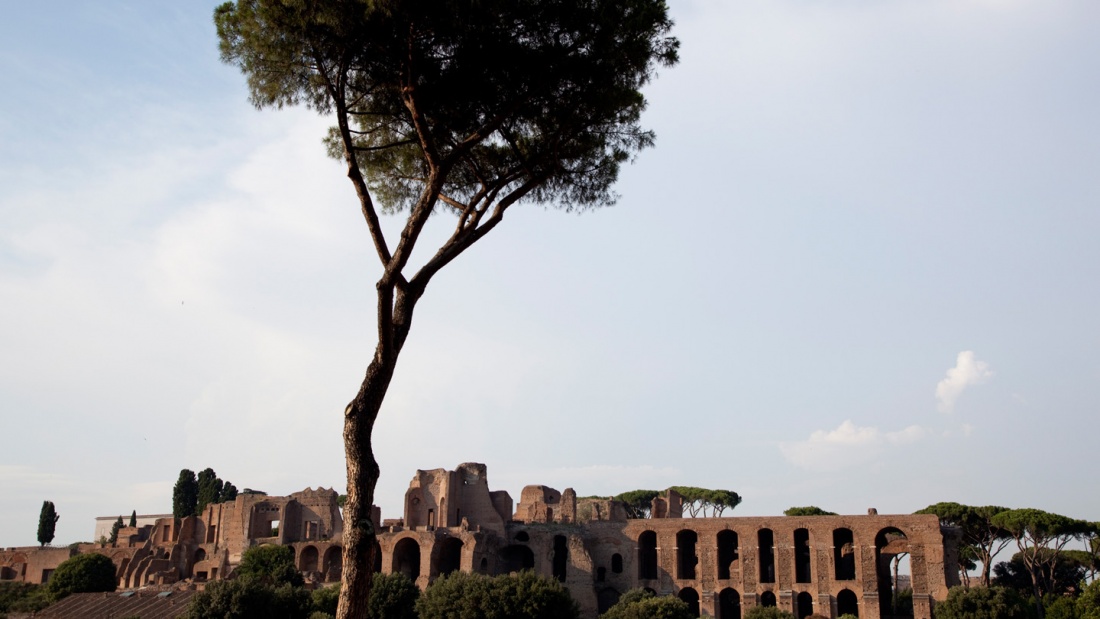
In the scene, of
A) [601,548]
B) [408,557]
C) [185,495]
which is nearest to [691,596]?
[601,548]

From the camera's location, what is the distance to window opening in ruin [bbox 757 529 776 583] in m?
38.8

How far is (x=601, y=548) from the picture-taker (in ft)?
129

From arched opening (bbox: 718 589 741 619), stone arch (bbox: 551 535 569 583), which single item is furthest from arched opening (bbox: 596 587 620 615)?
arched opening (bbox: 718 589 741 619)

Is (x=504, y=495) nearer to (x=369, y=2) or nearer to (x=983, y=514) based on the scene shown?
(x=983, y=514)

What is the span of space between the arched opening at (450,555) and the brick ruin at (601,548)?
5 centimetres

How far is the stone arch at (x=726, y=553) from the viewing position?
3872 centimetres

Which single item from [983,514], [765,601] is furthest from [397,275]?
[983,514]

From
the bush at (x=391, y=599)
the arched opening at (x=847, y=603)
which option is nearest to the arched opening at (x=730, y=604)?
the arched opening at (x=847, y=603)

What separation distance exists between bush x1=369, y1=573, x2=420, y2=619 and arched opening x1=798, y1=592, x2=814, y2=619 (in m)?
15.3

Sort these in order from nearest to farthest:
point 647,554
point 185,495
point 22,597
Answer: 1. point 647,554
2. point 22,597
3. point 185,495

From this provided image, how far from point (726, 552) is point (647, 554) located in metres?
3.38

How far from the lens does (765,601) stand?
37.2 meters

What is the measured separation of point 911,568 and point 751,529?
630 cm

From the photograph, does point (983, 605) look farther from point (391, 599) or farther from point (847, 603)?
point (391, 599)
